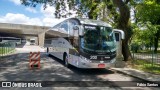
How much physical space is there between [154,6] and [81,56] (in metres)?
26.8

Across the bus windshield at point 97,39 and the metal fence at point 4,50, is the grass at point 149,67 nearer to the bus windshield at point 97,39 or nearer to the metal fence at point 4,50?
the bus windshield at point 97,39

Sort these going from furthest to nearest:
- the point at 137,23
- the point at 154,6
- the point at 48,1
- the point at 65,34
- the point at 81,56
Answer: the point at 137,23 < the point at 154,6 < the point at 48,1 < the point at 65,34 < the point at 81,56

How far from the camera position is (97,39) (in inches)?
571

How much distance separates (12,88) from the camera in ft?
31.7

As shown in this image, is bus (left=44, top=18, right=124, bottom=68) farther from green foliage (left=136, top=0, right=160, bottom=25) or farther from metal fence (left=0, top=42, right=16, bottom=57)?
Answer: green foliage (left=136, top=0, right=160, bottom=25)

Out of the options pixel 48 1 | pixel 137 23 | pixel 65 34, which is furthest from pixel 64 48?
pixel 137 23

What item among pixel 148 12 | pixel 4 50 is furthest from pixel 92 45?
pixel 148 12

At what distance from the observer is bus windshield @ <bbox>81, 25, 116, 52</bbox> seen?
1428cm

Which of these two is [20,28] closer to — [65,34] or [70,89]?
[65,34]

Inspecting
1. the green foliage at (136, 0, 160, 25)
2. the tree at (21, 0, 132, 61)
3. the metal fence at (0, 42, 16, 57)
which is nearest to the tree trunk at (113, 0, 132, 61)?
the tree at (21, 0, 132, 61)

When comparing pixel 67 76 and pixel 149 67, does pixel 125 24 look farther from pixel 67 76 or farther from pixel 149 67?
pixel 67 76

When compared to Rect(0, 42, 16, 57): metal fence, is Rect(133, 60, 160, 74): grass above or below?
below

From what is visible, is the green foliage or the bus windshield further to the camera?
the green foliage

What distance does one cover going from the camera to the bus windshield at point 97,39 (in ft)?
46.9
